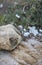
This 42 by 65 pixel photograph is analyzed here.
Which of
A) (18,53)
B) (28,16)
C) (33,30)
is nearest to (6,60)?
(18,53)

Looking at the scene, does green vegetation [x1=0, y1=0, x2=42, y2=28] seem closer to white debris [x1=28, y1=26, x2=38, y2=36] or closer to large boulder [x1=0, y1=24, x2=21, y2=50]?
white debris [x1=28, y1=26, x2=38, y2=36]

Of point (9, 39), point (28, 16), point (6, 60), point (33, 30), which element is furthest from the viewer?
point (28, 16)

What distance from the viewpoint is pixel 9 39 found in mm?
4422

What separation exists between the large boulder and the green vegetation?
3.11 feet

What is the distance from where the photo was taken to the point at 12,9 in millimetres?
6156

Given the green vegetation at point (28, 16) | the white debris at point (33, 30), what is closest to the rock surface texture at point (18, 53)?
the white debris at point (33, 30)

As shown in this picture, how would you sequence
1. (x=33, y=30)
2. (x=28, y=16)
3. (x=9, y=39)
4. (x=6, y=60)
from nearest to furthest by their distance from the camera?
1. (x=6, y=60)
2. (x=9, y=39)
3. (x=33, y=30)
4. (x=28, y=16)

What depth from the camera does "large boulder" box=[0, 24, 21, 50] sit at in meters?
4.38

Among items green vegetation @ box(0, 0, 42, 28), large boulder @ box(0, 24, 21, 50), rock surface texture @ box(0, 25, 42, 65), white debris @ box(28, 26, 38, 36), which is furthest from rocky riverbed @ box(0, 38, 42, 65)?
green vegetation @ box(0, 0, 42, 28)

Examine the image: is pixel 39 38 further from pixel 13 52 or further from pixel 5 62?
pixel 5 62

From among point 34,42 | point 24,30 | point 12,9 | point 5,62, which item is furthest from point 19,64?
point 12,9

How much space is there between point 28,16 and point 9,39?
1453 millimetres

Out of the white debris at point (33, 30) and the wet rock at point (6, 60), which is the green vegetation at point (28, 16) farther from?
the wet rock at point (6, 60)

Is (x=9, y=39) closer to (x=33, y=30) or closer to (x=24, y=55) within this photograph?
(x=24, y=55)
